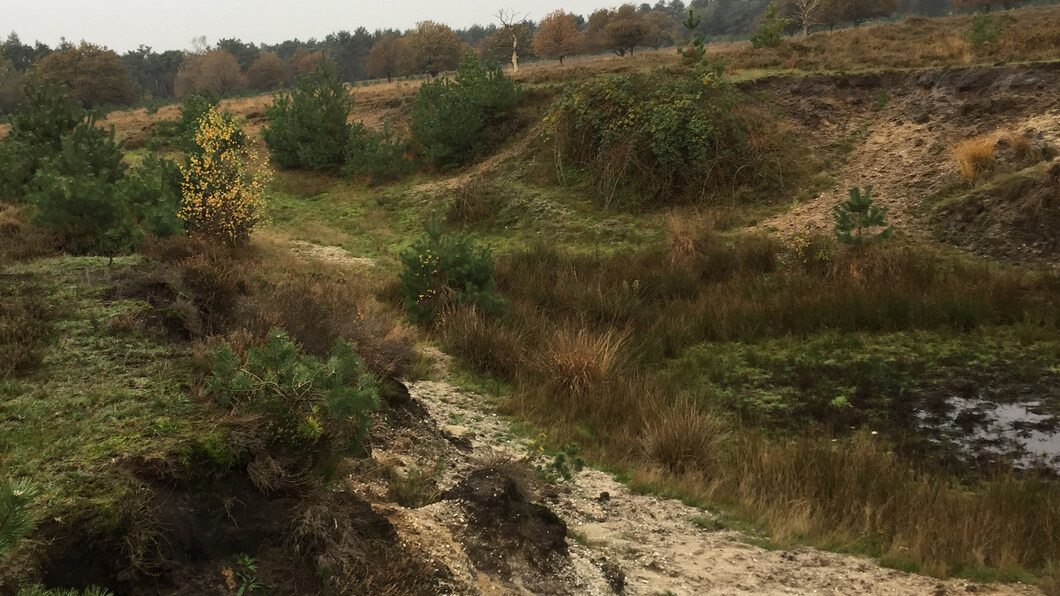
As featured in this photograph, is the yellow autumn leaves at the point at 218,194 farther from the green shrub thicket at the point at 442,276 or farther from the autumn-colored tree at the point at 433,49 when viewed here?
the autumn-colored tree at the point at 433,49

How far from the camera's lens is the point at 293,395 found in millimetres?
4168

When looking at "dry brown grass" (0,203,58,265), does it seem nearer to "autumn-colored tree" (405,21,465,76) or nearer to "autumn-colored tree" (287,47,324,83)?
"autumn-colored tree" (405,21,465,76)

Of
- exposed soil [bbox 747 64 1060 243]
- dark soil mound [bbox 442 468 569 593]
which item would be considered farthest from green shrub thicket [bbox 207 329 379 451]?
exposed soil [bbox 747 64 1060 243]

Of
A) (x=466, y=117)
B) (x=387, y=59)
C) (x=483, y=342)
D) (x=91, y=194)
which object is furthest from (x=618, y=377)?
(x=387, y=59)

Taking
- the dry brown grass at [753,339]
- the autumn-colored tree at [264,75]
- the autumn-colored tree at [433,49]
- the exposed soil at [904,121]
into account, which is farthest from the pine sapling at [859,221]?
the autumn-colored tree at [264,75]

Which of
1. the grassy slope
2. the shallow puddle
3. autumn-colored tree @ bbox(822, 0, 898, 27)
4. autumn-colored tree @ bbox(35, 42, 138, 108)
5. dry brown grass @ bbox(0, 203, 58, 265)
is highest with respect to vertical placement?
autumn-colored tree @ bbox(822, 0, 898, 27)

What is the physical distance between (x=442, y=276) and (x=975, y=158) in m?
9.71

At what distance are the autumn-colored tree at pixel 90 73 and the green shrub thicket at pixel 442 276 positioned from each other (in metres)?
46.7

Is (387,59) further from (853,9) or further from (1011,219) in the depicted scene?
(1011,219)

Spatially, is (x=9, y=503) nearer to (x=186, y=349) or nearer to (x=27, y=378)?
(x=27, y=378)

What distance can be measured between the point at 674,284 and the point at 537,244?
3.44 meters

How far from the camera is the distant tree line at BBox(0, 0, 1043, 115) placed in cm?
4278

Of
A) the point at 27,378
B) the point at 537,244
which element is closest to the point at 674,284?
the point at 537,244

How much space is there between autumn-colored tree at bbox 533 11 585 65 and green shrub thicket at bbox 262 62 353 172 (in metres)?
27.0
